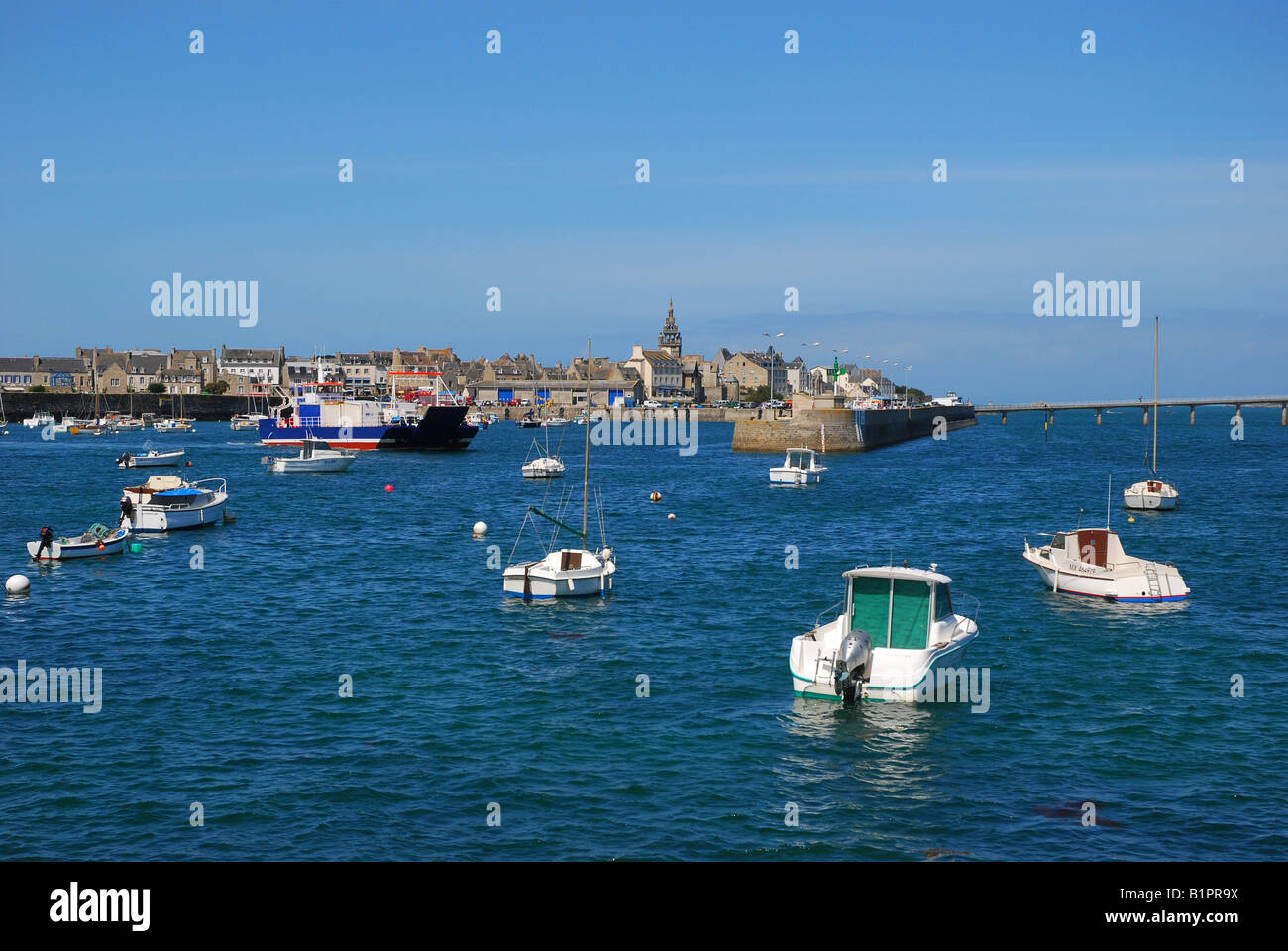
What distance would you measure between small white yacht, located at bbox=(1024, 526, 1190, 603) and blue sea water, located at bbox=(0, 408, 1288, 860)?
0.94m

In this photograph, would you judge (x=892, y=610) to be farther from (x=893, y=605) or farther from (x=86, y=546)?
(x=86, y=546)

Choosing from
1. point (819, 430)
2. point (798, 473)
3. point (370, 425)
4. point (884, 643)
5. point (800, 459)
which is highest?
point (370, 425)

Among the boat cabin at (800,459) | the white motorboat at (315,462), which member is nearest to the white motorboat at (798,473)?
the boat cabin at (800,459)

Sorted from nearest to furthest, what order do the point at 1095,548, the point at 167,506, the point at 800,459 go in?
the point at 1095,548, the point at 167,506, the point at 800,459

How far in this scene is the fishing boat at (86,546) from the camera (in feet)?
159

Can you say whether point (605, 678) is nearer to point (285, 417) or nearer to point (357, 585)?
point (357, 585)

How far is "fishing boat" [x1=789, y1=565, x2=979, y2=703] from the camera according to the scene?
85.4 ft

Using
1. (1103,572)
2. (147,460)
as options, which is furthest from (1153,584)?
(147,460)

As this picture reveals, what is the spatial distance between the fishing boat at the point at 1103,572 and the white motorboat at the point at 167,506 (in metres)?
44.4

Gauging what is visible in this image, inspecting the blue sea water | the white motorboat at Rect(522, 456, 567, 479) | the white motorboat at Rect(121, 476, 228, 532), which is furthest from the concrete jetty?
the white motorboat at Rect(121, 476, 228, 532)

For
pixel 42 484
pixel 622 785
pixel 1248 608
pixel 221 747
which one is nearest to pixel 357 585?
pixel 221 747

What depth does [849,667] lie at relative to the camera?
2567 cm

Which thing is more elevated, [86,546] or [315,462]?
[315,462]

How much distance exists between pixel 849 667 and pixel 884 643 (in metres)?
1.94
